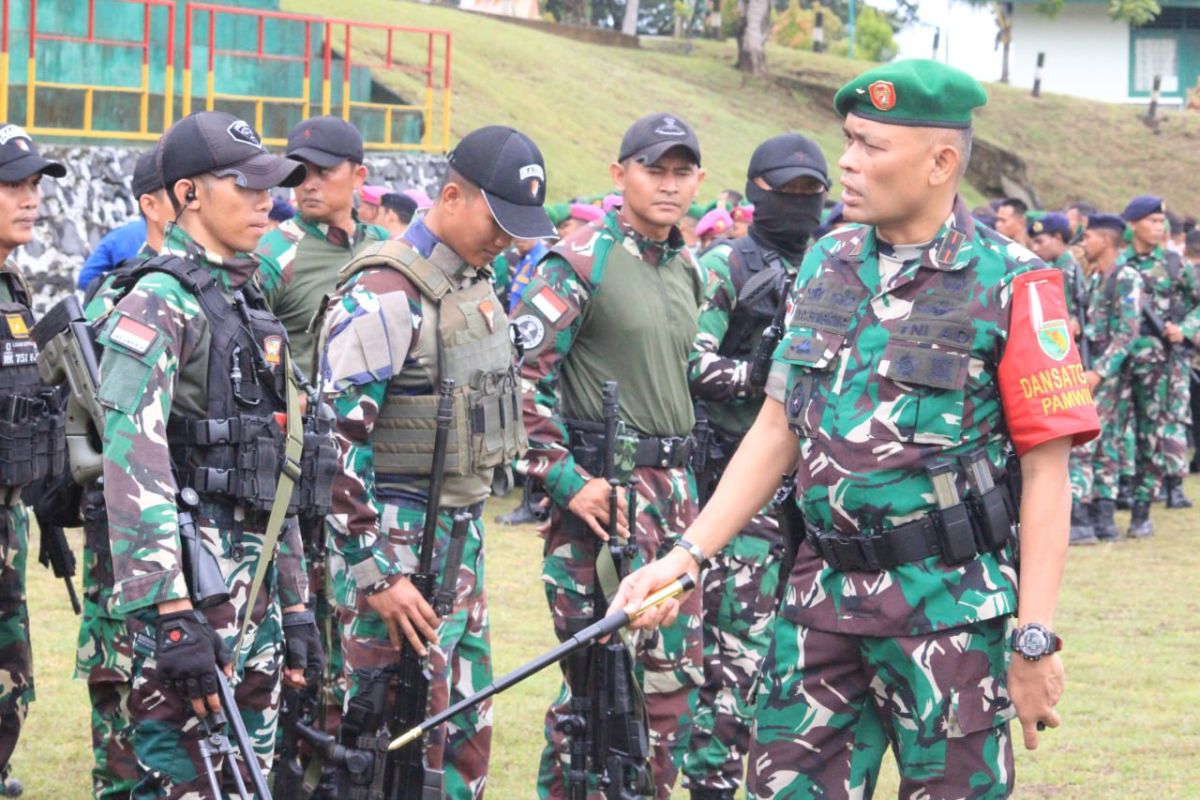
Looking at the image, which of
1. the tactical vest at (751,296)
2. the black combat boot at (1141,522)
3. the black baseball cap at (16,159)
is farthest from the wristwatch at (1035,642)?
the black combat boot at (1141,522)

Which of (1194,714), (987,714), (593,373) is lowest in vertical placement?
(1194,714)

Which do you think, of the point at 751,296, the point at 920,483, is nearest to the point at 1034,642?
the point at 920,483

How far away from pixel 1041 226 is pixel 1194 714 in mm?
6048

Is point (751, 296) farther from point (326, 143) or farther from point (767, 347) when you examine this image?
point (326, 143)

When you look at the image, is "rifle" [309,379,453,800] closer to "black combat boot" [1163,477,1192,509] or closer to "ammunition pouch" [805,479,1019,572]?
"ammunition pouch" [805,479,1019,572]

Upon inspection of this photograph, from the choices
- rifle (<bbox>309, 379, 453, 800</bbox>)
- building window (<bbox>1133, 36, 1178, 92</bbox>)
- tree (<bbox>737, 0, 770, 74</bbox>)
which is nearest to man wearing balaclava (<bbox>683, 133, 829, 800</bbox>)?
rifle (<bbox>309, 379, 453, 800</bbox>)

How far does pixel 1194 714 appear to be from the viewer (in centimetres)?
784

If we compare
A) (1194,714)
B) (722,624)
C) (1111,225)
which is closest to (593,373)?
(722,624)

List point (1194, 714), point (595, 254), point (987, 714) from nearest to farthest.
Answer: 1. point (987, 714)
2. point (595, 254)
3. point (1194, 714)

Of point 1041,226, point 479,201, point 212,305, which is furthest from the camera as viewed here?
point 1041,226

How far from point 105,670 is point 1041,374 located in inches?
112

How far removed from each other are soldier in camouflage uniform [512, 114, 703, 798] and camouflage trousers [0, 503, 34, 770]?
187cm

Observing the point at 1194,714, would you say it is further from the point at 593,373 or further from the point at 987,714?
the point at 987,714

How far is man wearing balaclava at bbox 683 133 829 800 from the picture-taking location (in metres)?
6.22
